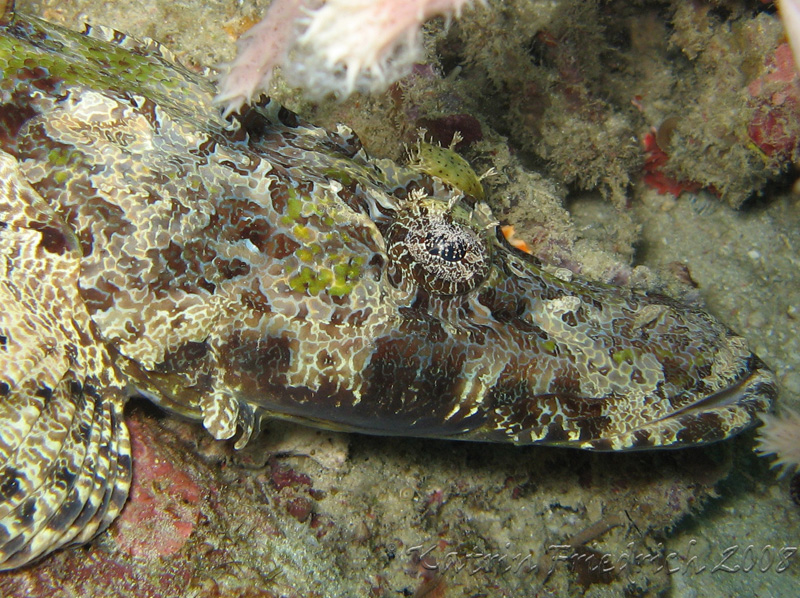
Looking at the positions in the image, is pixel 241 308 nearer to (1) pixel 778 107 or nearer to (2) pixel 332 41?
(2) pixel 332 41

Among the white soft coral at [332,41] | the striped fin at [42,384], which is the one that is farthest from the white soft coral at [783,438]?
the striped fin at [42,384]

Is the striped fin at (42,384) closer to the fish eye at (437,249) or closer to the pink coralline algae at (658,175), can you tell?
the fish eye at (437,249)

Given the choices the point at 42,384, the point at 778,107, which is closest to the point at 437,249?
the point at 42,384

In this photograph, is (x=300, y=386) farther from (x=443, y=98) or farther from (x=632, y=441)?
(x=443, y=98)

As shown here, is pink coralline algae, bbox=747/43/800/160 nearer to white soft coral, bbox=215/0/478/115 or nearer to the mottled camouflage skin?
the mottled camouflage skin

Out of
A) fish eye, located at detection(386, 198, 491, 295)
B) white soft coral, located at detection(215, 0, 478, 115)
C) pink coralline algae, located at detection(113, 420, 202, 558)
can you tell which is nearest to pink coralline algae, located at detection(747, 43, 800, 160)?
fish eye, located at detection(386, 198, 491, 295)

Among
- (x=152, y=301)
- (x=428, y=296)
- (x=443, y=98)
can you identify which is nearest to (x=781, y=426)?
(x=428, y=296)
